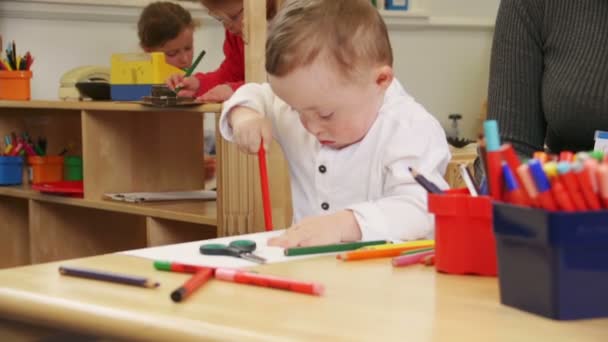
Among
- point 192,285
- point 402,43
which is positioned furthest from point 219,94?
point 402,43

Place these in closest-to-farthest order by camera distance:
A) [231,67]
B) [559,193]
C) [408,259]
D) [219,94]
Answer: [559,193], [408,259], [219,94], [231,67]

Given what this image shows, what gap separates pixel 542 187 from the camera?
2.28 feet

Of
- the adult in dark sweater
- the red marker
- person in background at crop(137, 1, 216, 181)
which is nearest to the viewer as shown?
the red marker

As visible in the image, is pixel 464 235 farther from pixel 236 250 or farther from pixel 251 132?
pixel 251 132

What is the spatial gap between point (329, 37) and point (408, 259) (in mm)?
413

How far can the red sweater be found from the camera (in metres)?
2.68

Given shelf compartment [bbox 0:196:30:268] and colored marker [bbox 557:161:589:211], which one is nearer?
colored marker [bbox 557:161:589:211]

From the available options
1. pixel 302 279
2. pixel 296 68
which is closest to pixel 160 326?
pixel 302 279

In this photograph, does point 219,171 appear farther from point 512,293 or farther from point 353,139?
point 512,293

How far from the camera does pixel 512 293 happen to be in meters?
0.75

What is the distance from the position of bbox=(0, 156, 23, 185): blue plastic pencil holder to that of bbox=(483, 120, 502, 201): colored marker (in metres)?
2.33

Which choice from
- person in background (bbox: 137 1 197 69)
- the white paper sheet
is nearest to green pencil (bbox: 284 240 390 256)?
the white paper sheet

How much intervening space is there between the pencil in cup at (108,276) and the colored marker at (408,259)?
24cm

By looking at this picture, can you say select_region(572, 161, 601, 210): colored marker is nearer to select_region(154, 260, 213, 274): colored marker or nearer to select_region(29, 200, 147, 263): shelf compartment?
select_region(154, 260, 213, 274): colored marker
